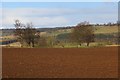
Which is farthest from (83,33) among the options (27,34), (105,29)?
(105,29)

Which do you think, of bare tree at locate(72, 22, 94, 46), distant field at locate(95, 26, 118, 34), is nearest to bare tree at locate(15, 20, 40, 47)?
bare tree at locate(72, 22, 94, 46)

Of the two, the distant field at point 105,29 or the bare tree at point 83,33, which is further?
the distant field at point 105,29

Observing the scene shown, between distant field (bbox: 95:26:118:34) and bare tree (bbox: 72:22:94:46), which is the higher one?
distant field (bbox: 95:26:118:34)

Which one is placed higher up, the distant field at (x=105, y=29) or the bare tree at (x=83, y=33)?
the distant field at (x=105, y=29)

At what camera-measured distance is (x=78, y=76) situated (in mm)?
15562

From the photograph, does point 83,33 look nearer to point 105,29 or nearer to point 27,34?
point 27,34

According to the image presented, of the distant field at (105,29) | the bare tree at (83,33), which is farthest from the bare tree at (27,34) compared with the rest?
the distant field at (105,29)

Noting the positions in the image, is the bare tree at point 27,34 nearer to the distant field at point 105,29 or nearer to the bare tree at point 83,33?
the bare tree at point 83,33

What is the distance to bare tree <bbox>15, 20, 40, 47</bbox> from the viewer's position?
64875 mm

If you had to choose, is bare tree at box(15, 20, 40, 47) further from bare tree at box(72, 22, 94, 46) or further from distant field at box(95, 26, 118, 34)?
distant field at box(95, 26, 118, 34)

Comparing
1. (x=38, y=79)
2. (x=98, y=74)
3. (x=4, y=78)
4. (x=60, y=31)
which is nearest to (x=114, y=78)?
(x=98, y=74)

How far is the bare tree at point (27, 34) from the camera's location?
64.9m

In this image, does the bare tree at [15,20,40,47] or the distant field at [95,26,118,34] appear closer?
the bare tree at [15,20,40,47]

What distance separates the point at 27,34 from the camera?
6644 cm
